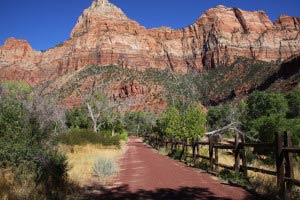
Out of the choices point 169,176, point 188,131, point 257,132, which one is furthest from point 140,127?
point 169,176

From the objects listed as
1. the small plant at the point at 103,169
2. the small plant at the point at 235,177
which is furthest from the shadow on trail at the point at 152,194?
the small plant at the point at 103,169

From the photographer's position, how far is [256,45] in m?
186

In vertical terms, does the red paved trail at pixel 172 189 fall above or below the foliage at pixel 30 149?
below

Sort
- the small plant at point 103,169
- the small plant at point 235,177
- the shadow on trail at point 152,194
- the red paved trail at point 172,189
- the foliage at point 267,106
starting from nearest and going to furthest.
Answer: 1. the shadow on trail at point 152,194
2. the red paved trail at point 172,189
3. the small plant at point 235,177
4. the small plant at point 103,169
5. the foliage at point 267,106

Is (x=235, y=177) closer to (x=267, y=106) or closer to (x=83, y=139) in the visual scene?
(x=83, y=139)

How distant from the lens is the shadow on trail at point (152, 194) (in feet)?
29.1

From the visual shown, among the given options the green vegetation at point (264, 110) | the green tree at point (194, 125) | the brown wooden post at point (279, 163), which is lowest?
the brown wooden post at point (279, 163)

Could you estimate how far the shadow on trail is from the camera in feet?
29.1

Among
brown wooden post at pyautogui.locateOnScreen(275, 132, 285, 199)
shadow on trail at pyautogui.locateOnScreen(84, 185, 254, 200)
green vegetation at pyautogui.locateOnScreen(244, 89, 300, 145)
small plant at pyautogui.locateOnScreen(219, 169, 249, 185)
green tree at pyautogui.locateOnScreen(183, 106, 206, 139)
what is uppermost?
green vegetation at pyautogui.locateOnScreen(244, 89, 300, 145)

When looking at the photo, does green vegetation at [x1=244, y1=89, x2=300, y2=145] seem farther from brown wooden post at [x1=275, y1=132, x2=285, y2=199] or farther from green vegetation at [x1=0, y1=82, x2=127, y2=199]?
green vegetation at [x1=0, y1=82, x2=127, y2=199]

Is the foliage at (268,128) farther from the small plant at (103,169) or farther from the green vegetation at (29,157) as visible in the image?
the green vegetation at (29,157)

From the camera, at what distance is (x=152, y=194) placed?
367 inches

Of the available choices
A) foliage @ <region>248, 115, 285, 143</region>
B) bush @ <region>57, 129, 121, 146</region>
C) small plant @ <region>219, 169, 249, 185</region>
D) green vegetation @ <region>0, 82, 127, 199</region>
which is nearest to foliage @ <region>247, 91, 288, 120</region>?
foliage @ <region>248, 115, 285, 143</region>

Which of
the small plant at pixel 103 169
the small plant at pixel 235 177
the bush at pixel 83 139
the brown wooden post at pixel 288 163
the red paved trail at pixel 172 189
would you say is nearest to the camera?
the brown wooden post at pixel 288 163
